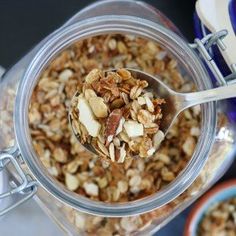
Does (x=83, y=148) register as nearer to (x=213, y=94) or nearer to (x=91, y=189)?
(x=91, y=189)

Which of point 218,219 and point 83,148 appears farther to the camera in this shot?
point 218,219

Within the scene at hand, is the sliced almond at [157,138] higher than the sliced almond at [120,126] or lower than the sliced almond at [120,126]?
lower

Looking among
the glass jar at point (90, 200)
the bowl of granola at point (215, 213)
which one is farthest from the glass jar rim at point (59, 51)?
the bowl of granola at point (215, 213)

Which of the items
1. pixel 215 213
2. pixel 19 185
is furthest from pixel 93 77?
pixel 215 213

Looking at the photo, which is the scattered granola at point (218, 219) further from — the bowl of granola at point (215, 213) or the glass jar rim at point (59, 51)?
the glass jar rim at point (59, 51)

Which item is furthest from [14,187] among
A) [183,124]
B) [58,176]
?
[183,124]

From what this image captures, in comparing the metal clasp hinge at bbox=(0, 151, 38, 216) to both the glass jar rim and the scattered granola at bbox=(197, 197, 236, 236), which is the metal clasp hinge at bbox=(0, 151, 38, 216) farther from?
the scattered granola at bbox=(197, 197, 236, 236)

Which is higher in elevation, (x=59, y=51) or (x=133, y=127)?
(x=59, y=51)
